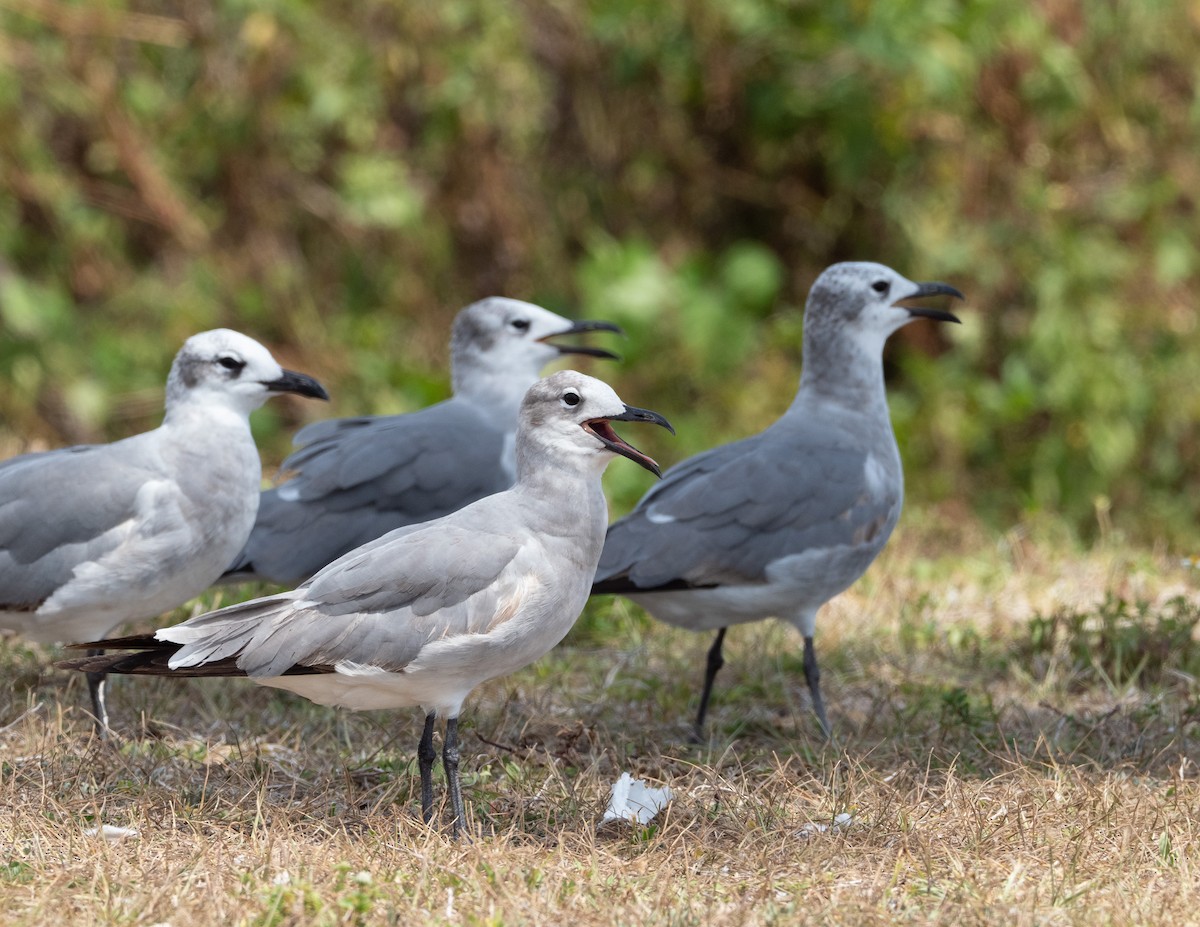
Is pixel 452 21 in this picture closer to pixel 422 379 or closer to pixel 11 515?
pixel 422 379

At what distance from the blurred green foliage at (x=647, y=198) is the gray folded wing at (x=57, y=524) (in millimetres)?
4005

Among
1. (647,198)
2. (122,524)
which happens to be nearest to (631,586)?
(122,524)

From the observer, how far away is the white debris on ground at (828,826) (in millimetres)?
3793

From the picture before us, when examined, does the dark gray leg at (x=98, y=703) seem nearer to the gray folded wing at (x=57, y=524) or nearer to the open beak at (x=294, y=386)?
the gray folded wing at (x=57, y=524)

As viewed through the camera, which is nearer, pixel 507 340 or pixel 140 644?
pixel 140 644

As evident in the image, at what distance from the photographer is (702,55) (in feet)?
30.2

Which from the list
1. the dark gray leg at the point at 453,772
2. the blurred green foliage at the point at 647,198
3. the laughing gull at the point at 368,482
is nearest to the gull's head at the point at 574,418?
the dark gray leg at the point at 453,772

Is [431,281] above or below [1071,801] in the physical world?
above

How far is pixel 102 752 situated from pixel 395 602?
1112 mm

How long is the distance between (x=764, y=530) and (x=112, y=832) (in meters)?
2.20

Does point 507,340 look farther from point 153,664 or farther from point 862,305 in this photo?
point 153,664

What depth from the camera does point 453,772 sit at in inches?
152

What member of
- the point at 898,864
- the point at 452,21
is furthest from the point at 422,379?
the point at 898,864

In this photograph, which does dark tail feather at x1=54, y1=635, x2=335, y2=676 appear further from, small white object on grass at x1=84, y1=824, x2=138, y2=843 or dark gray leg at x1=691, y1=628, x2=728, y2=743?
dark gray leg at x1=691, y1=628, x2=728, y2=743
